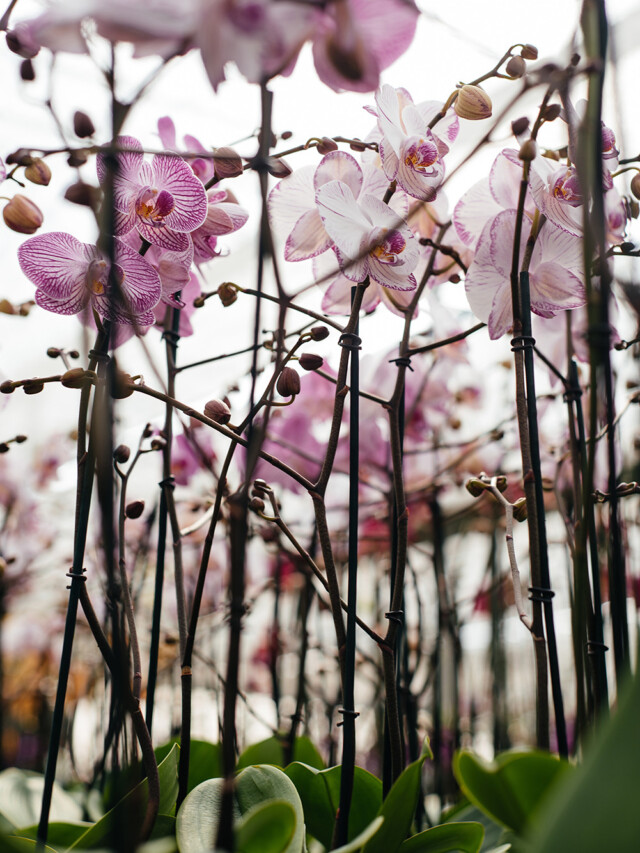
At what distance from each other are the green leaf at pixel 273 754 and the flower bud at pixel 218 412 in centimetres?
26

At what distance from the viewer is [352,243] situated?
1.27 feet

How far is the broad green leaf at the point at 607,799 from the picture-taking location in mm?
206

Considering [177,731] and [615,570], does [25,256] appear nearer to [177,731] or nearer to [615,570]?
[615,570]

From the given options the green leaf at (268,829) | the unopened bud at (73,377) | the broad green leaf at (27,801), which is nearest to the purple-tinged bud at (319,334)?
the unopened bud at (73,377)

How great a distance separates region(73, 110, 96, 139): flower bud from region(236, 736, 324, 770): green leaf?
408mm

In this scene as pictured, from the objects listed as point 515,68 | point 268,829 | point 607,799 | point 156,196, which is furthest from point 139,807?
point 515,68

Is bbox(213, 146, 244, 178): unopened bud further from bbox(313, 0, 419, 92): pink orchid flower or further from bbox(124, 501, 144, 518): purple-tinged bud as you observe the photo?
bbox(124, 501, 144, 518): purple-tinged bud

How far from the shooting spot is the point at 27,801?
1.73 ft

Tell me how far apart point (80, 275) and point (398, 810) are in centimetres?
31

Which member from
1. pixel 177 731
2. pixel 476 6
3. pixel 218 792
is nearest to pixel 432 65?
pixel 476 6

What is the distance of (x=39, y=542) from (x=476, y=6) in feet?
4.13

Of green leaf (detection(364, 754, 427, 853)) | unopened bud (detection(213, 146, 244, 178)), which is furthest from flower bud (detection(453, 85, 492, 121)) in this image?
green leaf (detection(364, 754, 427, 853))

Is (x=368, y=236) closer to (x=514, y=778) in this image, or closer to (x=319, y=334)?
(x=319, y=334)

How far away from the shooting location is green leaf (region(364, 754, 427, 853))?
0.31 metres
